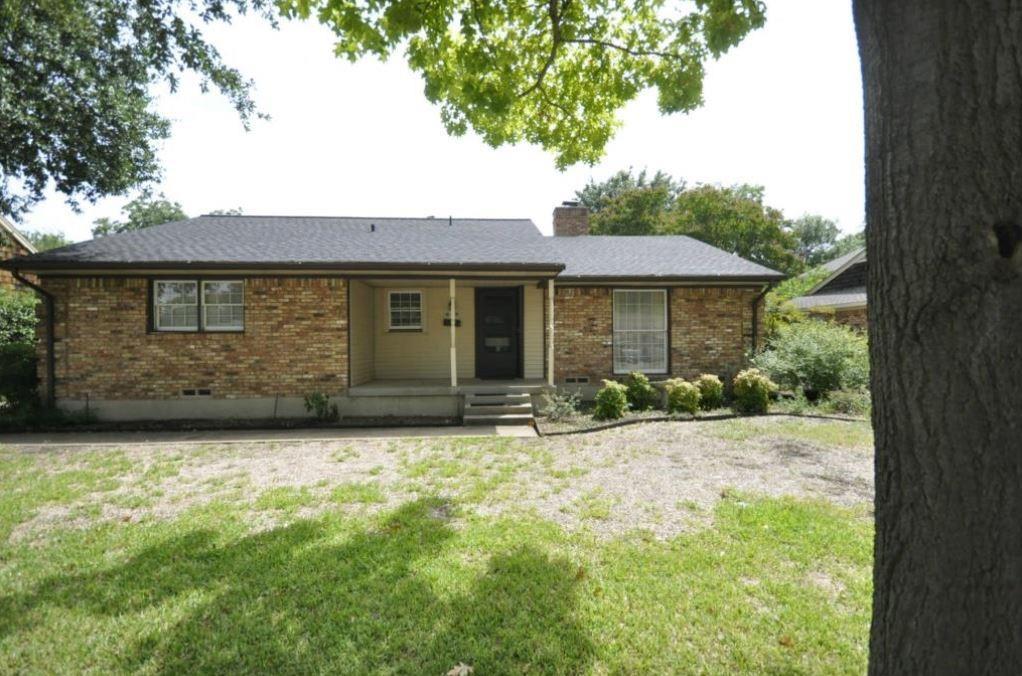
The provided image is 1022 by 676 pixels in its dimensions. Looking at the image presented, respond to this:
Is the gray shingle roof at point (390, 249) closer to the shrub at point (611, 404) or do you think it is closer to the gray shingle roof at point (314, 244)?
the gray shingle roof at point (314, 244)

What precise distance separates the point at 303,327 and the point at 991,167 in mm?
10903

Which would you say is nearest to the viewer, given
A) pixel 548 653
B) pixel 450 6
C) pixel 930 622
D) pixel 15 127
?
pixel 930 622

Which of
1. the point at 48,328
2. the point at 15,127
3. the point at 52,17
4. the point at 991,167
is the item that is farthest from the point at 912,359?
the point at 15,127

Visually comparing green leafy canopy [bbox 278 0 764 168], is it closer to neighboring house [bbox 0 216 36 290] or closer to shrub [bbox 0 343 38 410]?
shrub [bbox 0 343 38 410]

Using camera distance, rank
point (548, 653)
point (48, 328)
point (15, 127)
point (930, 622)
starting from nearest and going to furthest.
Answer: point (930, 622)
point (548, 653)
point (48, 328)
point (15, 127)

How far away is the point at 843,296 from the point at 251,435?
21.2 m

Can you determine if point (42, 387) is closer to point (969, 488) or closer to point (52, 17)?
point (52, 17)

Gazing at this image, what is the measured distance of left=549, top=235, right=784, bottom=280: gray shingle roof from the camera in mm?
12195

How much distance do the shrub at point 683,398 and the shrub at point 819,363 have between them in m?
2.56

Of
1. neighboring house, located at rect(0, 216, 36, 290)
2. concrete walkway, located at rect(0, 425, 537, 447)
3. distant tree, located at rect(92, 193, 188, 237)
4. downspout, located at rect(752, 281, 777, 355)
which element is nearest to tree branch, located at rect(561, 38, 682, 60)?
concrete walkway, located at rect(0, 425, 537, 447)

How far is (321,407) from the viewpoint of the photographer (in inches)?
412

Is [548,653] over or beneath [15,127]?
beneath

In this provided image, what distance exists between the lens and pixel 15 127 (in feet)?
39.9

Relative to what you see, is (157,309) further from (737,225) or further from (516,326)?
(737,225)
